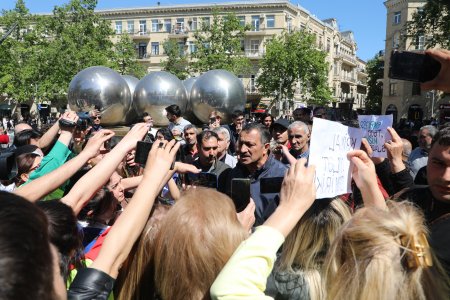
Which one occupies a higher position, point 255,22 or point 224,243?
point 255,22

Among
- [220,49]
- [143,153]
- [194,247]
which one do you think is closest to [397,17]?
[220,49]

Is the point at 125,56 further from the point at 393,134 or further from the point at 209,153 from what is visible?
the point at 393,134

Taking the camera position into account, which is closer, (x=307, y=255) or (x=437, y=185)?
(x=307, y=255)

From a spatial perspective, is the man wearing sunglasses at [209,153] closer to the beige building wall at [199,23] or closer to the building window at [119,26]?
the beige building wall at [199,23]

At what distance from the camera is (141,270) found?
1829mm

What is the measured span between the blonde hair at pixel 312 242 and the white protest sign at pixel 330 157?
11 centimetres

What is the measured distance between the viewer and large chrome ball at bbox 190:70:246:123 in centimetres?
1191

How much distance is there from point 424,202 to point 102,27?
115 feet

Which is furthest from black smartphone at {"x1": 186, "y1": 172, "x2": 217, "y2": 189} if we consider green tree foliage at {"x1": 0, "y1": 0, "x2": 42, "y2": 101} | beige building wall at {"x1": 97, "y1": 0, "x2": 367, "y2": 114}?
beige building wall at {"x1": 97, "y1": 0, "x2": 367, "y2": 114}

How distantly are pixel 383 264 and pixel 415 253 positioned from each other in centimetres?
11

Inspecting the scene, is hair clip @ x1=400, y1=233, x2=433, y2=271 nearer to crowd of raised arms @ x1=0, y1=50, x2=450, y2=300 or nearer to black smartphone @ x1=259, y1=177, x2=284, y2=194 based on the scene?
crowd of raised arms @ x1=0, y1=50, x2=450, y2=300

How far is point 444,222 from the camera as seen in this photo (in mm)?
2014

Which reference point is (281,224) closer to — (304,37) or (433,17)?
(433,17)

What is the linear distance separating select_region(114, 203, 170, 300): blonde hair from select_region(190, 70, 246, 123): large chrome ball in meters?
10.2
